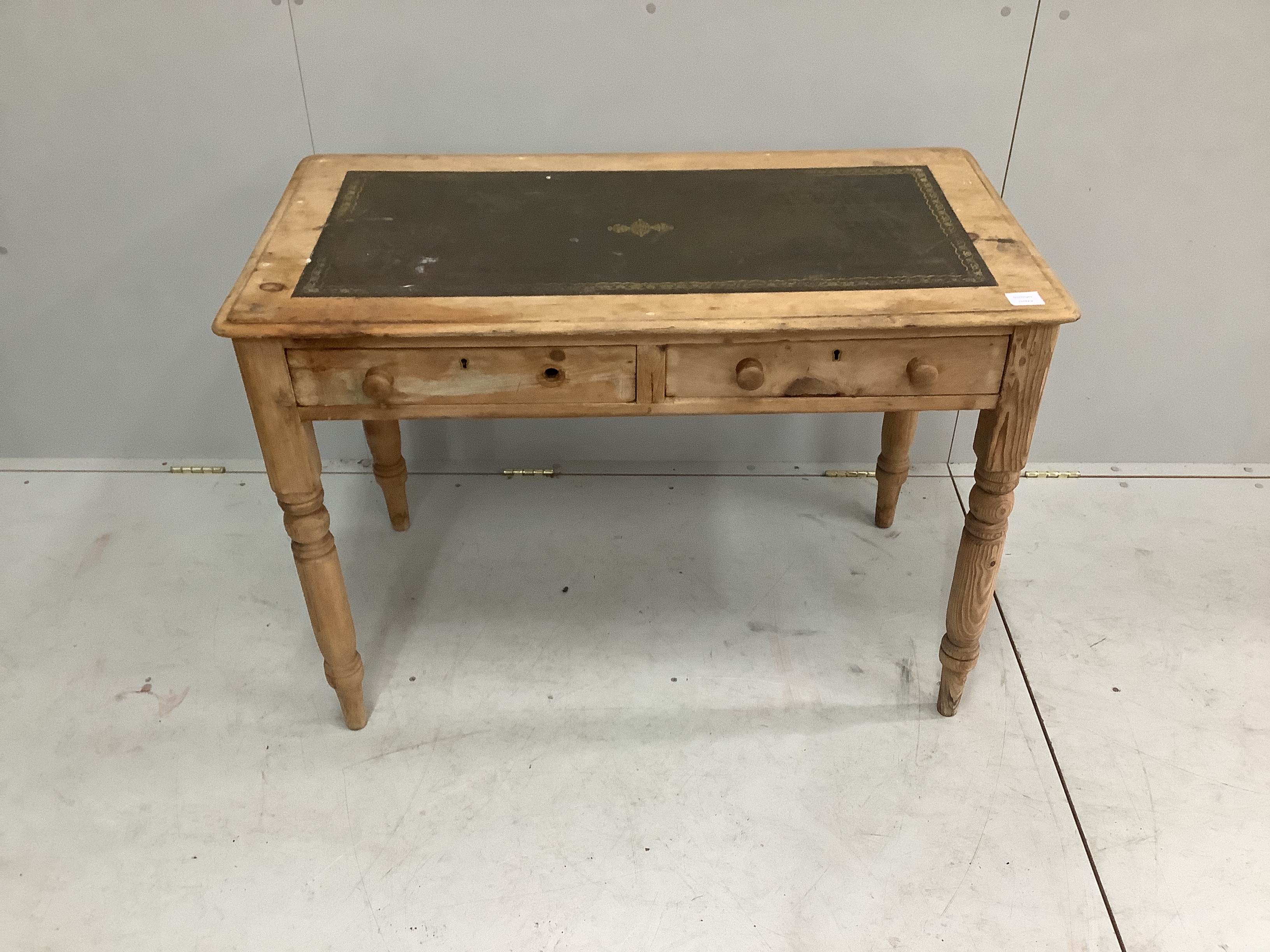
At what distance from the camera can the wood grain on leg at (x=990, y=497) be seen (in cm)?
160

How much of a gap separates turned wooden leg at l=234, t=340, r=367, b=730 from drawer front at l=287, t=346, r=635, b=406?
1.4 inches

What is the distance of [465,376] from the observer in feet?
5.21

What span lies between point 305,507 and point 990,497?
1148mm

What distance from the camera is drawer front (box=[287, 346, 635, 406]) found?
5.11ft

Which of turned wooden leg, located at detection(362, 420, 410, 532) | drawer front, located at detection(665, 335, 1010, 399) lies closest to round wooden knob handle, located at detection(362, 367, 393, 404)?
drawer front, located at detection(665, 335, 1010, 399)

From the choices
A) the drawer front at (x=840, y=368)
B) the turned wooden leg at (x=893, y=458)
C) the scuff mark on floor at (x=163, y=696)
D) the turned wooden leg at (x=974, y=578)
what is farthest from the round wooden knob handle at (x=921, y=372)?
the scuff mark on floor at (x=163, y=696)

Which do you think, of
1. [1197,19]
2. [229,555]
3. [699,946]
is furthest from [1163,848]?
[229,555]

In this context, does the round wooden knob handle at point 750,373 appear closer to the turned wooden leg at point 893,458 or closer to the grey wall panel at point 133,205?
the turned wooden leg at point 893,458

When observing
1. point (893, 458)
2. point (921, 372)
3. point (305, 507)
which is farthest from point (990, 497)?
point (305, 507)

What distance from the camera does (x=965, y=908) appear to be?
5.62ft

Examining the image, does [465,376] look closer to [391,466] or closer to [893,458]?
[391,466]

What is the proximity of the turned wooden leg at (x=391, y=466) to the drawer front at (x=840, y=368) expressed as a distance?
94 cm

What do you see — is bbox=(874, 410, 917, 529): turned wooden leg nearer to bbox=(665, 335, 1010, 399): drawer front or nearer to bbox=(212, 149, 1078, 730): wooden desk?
bbox=(212, 149, 1078, 730): wooden desk

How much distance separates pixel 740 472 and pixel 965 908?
1.23 metres
